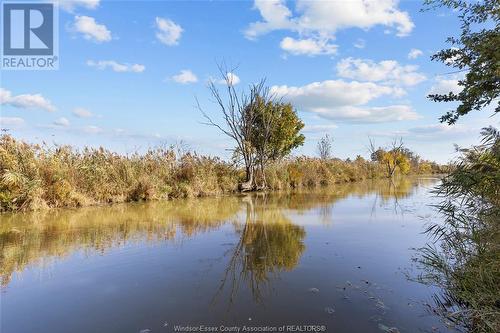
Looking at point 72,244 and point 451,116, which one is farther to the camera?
point 72,244

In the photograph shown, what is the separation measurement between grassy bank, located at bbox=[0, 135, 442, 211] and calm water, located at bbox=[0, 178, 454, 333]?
198 cm

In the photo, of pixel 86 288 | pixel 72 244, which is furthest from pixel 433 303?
pixel 72 244

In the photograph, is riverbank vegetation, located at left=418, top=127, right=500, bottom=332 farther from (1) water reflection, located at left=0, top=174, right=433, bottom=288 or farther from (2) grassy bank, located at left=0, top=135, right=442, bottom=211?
(2) grassy bank, located at left=0, top=135, right=442, bottom=211

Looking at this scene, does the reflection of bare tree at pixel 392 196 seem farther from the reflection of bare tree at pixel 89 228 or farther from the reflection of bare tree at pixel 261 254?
the reflection of bare tree at pixel 89 228

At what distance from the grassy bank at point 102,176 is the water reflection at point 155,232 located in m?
0.98

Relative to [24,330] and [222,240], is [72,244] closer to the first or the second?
[222,240]

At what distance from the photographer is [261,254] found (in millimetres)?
5895

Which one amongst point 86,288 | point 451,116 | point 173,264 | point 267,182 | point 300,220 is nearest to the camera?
point 86,288

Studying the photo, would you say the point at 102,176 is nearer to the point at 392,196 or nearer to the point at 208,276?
the point at 208,276

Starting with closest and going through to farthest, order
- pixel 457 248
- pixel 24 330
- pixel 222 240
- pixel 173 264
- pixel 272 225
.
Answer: pixel 24 330 → pixel 457 248 → pixel 173 264 → pixel 222 240 → pixel 272 225

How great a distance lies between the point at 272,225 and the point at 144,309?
545cm

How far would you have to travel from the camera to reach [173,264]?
5367mm

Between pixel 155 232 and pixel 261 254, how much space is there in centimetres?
316

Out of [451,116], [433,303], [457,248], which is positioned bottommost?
[433,303]
